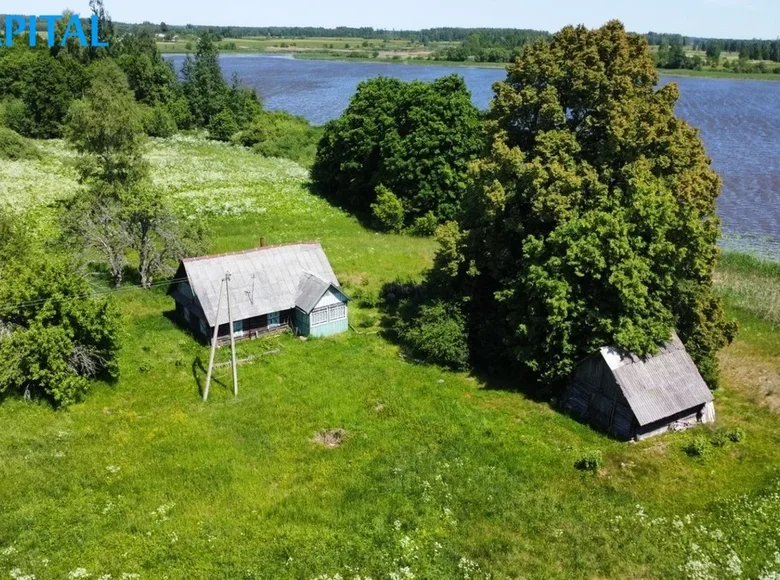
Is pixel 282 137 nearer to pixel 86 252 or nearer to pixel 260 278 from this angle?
pixel 86 252

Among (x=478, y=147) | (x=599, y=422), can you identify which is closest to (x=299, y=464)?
(x=599, y=422)

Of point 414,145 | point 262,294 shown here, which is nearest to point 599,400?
point 262,294

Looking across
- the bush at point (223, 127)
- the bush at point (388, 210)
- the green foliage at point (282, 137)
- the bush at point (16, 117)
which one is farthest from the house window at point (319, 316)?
the bush at point (16, 117)

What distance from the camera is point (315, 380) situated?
101 ft

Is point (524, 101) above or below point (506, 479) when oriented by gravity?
above

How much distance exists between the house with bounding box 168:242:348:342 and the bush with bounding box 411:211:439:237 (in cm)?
1983

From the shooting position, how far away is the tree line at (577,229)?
28.4m

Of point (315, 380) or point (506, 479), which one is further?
point (315, 380)

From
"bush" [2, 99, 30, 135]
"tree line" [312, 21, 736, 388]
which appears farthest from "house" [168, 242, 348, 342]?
"bush" [2, 99, 30, 135]

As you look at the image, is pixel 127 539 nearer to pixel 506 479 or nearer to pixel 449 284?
pixel 506 479

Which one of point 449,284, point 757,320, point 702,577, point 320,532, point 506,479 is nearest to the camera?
point 702,577

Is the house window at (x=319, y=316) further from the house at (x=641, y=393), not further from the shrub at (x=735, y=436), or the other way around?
the shrub at (x=735, y=436)

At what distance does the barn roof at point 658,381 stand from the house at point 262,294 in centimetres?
1518

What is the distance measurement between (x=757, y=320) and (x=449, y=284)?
19.5m
